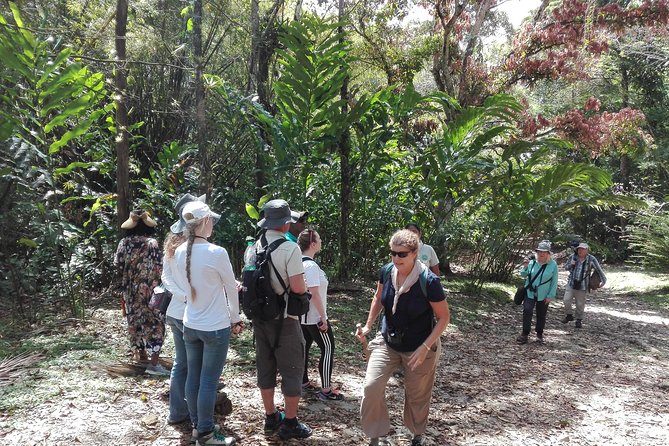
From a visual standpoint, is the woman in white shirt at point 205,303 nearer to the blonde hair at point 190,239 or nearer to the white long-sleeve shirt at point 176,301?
the blonde hair at point 190,239

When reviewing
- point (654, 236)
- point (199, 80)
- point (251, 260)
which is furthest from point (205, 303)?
point (654, 236)

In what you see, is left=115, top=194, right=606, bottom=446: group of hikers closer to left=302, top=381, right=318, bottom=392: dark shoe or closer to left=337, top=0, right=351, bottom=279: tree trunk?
left=302, top=381, right=318, bottom=392: dark shoe

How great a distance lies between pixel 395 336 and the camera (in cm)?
395

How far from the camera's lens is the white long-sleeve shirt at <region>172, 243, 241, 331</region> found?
363cm

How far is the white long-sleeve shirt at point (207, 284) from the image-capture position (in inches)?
143

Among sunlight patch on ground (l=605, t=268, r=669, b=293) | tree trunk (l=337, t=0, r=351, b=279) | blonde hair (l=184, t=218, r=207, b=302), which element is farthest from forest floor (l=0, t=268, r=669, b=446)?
sunlight patch on ground (l=605, t=268, r=669, b=293)

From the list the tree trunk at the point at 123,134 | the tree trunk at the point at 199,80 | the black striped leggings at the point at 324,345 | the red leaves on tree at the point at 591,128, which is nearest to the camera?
the black striped leggings at the point at 324,345

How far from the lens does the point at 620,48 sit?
19.4 m

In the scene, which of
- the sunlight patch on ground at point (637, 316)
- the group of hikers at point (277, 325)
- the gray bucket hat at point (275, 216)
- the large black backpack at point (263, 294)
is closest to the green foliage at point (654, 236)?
the sunlight patch on ground at point (637, 316)

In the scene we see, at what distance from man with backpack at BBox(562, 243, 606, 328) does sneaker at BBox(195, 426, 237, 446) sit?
25.5 ft

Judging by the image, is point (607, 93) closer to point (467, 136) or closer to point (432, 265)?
point (467, 136)

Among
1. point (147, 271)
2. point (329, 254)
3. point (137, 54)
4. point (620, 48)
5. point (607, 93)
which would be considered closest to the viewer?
point (147, 271)

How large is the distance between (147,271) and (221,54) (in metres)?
9.72

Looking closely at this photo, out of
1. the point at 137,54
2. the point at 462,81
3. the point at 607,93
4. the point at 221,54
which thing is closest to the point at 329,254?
the point at 137,54
